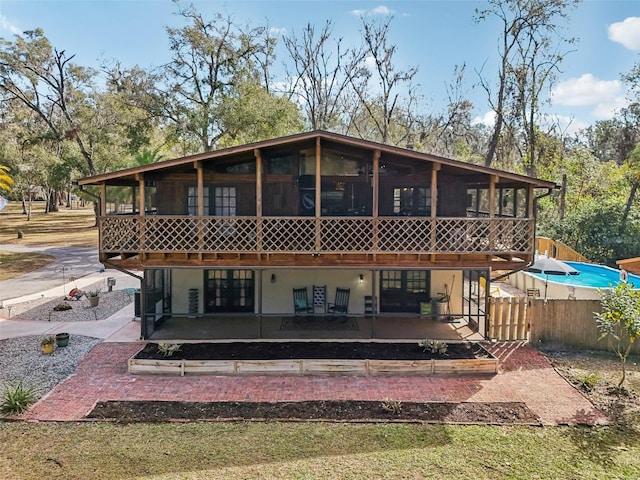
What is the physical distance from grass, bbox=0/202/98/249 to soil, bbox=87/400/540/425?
31244 millimetres

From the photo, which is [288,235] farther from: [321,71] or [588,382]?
[321,71]

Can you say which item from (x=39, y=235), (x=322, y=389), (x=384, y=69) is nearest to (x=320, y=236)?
(x=322, y=389)

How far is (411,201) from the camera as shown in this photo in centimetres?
1412

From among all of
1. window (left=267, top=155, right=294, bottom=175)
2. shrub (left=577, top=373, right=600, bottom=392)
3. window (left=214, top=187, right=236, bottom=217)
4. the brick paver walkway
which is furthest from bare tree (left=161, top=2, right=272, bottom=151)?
shrub (left=577, top=373, right=600, bottom=392)

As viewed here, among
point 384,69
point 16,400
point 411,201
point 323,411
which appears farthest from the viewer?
point 384,69

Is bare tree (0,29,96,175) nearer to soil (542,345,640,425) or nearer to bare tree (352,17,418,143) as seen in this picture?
bare tree (352,17,418,143)

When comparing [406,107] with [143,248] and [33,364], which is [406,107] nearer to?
[143,248]

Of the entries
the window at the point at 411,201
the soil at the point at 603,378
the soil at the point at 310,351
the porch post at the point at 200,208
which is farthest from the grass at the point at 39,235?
the soil at the point at 603,378

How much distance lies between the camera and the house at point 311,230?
1173 centimetres

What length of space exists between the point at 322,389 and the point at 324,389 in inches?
1.9

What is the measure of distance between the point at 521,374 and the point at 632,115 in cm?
2974

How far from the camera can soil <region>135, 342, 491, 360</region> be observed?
452 inches

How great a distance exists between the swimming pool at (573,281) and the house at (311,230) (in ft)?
14.7

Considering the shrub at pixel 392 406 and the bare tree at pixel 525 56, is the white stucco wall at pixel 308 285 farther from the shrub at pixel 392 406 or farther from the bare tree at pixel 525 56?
the bare tree at pixel 525 56
